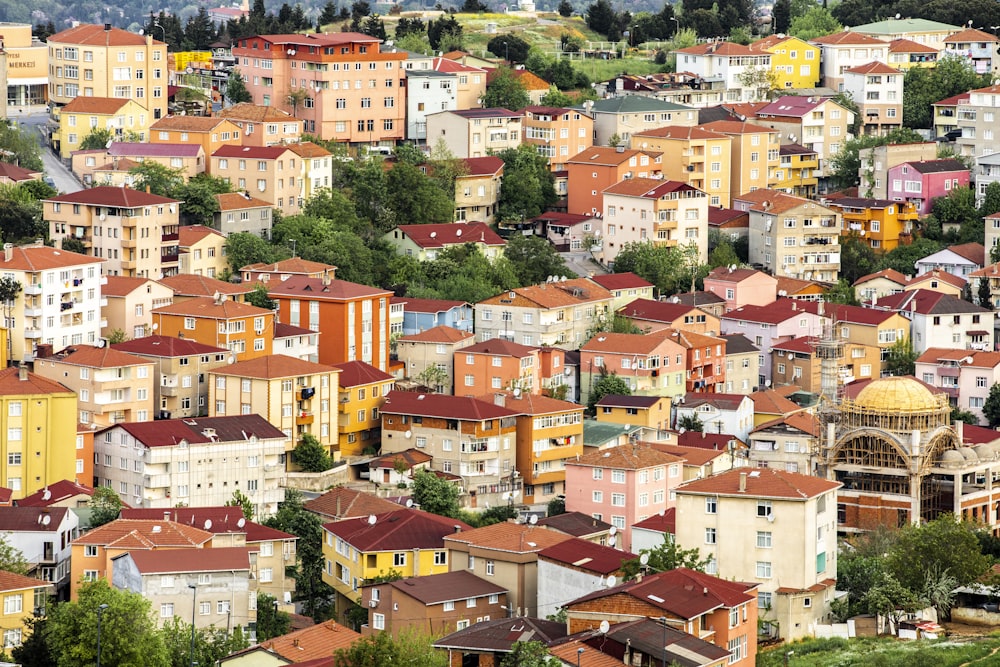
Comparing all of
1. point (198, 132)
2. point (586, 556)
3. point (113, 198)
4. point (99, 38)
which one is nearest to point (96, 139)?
point (198, 132)

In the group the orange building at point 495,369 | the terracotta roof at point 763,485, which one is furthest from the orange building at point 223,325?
the terracotta roof at point 763,485

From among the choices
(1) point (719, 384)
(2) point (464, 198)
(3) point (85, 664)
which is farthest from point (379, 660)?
(2) point (464, 198)

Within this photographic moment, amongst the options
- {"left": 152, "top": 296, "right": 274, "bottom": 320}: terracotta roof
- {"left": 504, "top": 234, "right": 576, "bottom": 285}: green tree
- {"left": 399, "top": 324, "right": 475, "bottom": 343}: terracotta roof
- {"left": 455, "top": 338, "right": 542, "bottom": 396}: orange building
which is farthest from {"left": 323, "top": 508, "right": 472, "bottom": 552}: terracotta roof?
{"left": 504, "top": 234, "right": 576, "bottom": 285}: green tree

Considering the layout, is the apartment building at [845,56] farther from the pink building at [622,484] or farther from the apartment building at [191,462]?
the apartment building at [191,462]

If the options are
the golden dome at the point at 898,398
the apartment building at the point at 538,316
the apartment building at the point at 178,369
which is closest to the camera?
the apartment building at the point at 178,369

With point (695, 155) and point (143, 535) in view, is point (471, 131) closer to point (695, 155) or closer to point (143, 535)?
point (695, 155)
